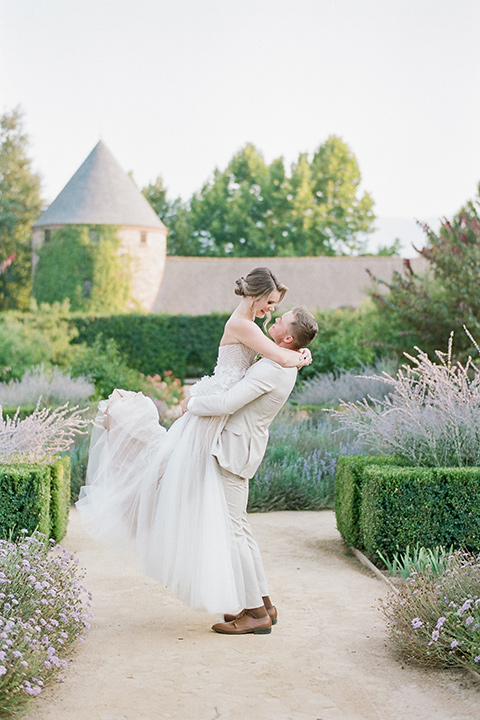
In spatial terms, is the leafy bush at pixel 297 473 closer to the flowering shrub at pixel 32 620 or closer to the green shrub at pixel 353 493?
the green shrub at pixel 353 493

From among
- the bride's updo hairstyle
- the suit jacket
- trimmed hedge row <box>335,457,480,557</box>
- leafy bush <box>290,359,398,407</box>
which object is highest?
the bride's updo hairstyle

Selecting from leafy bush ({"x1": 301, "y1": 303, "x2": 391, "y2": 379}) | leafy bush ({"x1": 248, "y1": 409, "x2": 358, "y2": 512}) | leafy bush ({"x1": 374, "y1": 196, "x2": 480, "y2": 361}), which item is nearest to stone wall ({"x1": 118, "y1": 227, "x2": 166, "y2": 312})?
leafy bush ({"x1": 301, "y1": 303, "x2": 391, "y2": 379})

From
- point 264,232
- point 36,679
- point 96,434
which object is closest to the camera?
point 36,679

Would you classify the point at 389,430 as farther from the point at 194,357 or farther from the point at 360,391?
the point at 194,357

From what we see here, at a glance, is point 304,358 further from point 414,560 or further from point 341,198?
point 341,198

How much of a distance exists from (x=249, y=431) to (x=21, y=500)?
6.85 ft

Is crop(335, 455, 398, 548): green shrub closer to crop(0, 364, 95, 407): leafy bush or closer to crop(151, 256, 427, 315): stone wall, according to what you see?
crop(0, 364, 95, 407): leafy bush

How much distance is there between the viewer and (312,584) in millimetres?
5426

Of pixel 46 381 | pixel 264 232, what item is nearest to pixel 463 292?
pixel 46 381

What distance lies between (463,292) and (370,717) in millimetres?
10599

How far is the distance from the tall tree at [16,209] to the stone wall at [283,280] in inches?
346

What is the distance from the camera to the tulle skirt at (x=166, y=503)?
4.12 m

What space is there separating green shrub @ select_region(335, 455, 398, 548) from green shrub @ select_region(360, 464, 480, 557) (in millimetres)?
371

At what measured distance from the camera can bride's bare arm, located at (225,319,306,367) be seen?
166 inches
